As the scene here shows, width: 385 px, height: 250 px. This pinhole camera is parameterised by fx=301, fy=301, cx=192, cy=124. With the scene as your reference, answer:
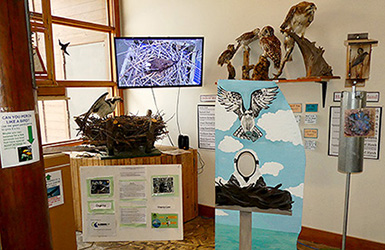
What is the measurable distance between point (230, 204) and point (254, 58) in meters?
1.58

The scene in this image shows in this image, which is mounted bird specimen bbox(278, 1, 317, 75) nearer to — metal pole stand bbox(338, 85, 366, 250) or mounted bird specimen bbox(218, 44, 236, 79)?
mounted bird specimen bbox(218, 44, 236, 79)

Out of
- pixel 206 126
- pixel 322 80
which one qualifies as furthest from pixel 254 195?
pixel 206 126

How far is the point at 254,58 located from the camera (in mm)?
2957

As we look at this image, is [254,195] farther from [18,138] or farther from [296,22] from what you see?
[296,22]

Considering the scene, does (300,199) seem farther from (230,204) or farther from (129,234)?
(129,234)

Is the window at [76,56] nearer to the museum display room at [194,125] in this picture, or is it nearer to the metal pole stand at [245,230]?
the museum display room at [194,125]

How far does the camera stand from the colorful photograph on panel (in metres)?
1.83

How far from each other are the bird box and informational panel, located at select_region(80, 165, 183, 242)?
1.66 metres

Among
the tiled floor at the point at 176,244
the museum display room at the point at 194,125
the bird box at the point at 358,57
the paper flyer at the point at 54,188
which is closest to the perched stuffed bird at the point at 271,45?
the museum display room at the point at 194,125

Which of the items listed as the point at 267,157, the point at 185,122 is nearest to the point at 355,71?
the point at 267,157

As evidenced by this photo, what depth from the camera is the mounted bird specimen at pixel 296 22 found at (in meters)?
2.46

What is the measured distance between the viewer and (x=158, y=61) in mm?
3021

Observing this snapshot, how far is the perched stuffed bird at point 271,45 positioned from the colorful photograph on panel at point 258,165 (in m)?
0.88

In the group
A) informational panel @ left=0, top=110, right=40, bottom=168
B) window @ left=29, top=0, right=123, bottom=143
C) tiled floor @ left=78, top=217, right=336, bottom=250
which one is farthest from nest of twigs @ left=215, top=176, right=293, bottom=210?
window @ left=29, top=0, right=123, bottom=143
